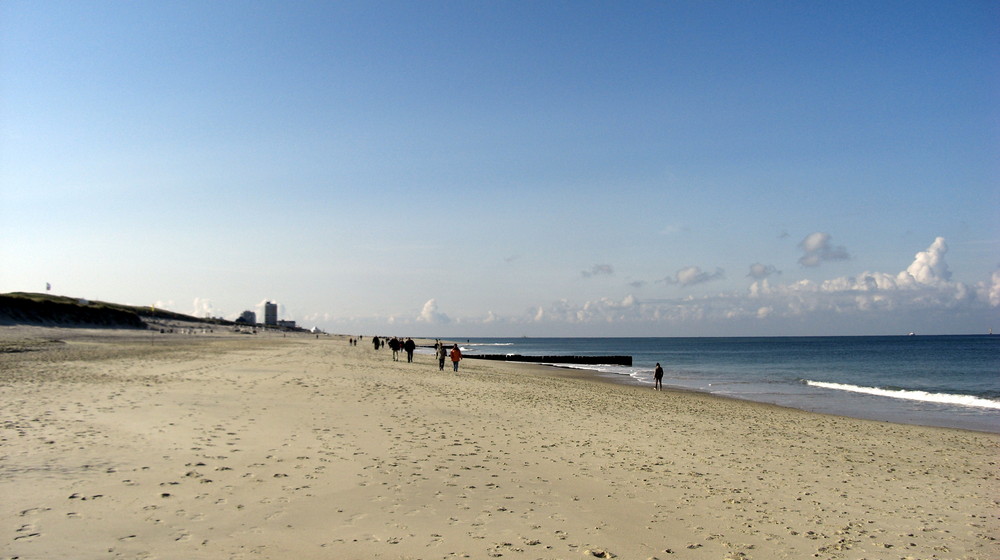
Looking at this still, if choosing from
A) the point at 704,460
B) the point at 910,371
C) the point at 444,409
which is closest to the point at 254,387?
the point at 444,409

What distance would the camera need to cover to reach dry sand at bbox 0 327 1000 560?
711cm

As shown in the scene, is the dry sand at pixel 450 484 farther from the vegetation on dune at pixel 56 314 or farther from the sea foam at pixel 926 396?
the vegetation on dune at pixel 56 314

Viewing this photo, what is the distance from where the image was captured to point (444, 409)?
18.0m

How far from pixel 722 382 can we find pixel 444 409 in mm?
30995

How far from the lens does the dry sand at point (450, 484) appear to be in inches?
280

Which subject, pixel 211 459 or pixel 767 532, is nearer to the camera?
pixel 767 532

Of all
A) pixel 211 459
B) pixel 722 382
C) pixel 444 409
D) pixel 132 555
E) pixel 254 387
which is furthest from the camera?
pixel 722 382

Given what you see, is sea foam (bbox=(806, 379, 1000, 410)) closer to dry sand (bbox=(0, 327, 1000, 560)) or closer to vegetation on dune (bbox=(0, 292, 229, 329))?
dry sand (bbox=(0, 327, 1000, 560))

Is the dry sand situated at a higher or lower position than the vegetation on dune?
lower

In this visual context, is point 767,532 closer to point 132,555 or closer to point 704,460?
point 704,460

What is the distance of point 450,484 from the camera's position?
9.48 metres

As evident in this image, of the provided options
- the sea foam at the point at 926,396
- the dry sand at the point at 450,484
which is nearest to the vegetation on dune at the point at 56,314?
the dry sand at the point at 450,484

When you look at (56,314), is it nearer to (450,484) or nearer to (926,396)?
(450,484)

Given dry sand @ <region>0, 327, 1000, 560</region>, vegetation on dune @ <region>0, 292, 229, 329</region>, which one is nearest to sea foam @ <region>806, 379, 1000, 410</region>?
Answer: dry sand @ <region>0, 327, 1000, 560</region>
